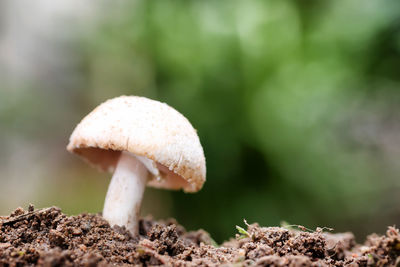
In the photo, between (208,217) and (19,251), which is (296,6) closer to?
(208,217)

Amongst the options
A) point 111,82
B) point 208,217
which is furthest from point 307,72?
point 111,82

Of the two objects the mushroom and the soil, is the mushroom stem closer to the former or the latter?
the mushroom

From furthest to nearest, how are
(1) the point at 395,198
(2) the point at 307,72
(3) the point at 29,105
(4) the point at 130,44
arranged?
(3) the point at 29,105, (4) the point at 130,44, (2) the point at 307,72, (1) the point at 395,198

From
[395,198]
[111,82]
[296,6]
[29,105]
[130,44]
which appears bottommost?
[395,198]

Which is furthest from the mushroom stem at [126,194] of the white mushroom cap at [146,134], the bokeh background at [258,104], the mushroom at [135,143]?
the bokeh background at [258,104]

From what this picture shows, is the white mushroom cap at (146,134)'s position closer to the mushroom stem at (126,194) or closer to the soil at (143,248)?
the mushroom stem at (126,194)

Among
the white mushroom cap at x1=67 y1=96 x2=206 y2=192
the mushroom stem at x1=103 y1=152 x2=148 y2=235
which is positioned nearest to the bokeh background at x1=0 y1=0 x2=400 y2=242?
the mushroom stem at x1=103 y1=152 x2=148 y2=235
